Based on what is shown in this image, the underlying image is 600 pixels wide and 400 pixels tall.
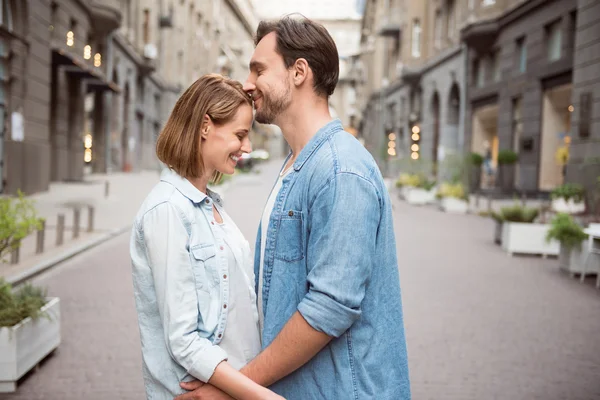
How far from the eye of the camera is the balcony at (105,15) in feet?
102

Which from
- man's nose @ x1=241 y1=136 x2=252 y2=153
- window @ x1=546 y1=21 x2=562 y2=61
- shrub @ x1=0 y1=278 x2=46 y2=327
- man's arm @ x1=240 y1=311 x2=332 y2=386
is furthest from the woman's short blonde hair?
window @ x1=546 y1=21 x2=562 y2=61

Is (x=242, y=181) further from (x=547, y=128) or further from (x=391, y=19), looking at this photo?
(x=391, y=19)

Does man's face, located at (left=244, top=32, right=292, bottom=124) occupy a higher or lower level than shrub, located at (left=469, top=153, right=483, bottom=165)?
lower

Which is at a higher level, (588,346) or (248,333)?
(248,333)

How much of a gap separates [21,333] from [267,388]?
3.83m

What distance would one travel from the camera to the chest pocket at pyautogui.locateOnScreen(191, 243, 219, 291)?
2082 mm

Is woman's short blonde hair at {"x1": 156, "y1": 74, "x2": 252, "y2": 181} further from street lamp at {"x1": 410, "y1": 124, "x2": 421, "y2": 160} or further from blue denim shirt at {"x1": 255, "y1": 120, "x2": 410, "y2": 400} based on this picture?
street lamp at {"x1": 410, "y1": 124, "x2": 421, "y2": 160}

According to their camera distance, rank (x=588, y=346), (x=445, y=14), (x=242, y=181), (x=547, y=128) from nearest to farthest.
Result: 1. (x=588, y=346)
2. (x=547, y=128)
3. (x=242, y=181)
4. (x=445, y=14)

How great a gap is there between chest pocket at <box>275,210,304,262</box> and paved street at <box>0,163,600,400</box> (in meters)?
3.45

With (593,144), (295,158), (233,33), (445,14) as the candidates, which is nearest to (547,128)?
(593,144)

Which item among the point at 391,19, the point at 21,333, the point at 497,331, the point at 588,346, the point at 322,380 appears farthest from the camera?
the point at 391,19

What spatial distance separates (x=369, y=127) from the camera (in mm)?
71000

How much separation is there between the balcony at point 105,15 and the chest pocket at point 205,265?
31666 millimetres

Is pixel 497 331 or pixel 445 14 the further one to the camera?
pixel 445 14
